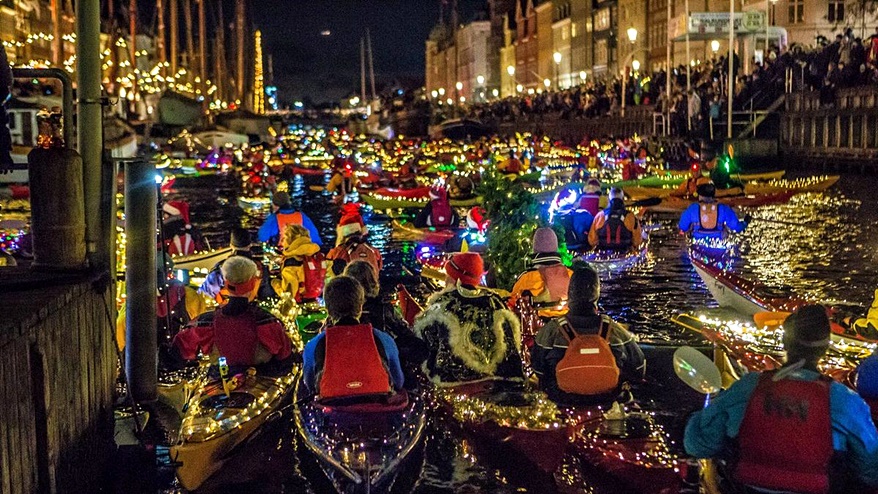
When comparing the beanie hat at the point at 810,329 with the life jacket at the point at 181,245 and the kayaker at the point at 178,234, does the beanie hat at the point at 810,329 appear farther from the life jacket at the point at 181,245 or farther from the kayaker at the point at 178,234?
the life jacket at the point at 181,245

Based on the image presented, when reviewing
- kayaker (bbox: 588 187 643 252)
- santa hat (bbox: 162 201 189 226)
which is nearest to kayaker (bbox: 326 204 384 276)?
santa hat (bbox: 162 201 189 226)

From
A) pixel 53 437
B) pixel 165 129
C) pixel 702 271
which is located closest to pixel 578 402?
pixel 53 437

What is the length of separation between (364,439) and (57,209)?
2.81 metres

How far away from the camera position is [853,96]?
37.7 metres

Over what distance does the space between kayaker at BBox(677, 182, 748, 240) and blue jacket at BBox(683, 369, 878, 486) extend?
500 inches

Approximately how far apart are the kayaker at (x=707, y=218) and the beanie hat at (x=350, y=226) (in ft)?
22.3

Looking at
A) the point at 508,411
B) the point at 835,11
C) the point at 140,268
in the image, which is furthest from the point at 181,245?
the point at 835,11

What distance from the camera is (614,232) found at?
17.9 m

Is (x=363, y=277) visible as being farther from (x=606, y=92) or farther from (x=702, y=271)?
(x=606, y=92)

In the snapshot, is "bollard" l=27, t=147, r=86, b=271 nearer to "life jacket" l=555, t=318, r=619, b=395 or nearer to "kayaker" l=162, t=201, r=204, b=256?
"life jacket" l=555, t=318, r=619, b=395

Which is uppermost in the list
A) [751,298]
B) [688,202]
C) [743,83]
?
[743,83]

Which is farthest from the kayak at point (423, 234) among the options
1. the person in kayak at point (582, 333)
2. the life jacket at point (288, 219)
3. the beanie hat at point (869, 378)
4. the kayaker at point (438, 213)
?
the beanie hat at point (869, 378)

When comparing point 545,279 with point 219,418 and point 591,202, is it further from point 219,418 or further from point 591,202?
point 591,202

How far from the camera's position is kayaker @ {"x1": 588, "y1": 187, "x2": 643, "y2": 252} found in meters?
17.8
